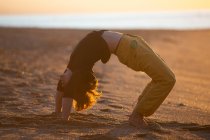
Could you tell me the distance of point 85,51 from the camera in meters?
4.87

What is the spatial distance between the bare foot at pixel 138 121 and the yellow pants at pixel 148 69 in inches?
2.0

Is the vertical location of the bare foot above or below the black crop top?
below

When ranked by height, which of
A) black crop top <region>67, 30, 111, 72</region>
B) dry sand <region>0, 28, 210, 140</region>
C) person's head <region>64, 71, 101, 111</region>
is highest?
black crop top <region>67, 30, 111, 72</region>

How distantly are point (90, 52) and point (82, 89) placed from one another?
0.45 metres

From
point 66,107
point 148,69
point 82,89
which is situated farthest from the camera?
point 82,89

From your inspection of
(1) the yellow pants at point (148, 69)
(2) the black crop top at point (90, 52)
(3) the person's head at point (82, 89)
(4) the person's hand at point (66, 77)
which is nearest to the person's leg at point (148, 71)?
(1) the yellow pants at point (148, 69)

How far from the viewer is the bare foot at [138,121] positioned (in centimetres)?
482

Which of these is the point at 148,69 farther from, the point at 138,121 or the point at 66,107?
the point at 66,107

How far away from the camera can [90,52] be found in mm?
4859

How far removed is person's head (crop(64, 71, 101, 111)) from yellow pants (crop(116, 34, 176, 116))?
1.46 feet

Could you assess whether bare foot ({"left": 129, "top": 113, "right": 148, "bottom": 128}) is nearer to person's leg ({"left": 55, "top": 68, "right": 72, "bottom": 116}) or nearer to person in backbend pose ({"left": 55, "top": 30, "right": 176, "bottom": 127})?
person in backbend pose ({"left": 55, "top": 30, "right": 176, "bottom": 127})

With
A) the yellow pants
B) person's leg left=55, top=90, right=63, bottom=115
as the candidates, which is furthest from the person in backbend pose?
person's leg left=55, top=90, right=63, bottom=115

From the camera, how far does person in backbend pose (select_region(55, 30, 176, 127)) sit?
4.80m

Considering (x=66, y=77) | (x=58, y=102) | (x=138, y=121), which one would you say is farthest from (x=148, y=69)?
(x=58, y=102)
